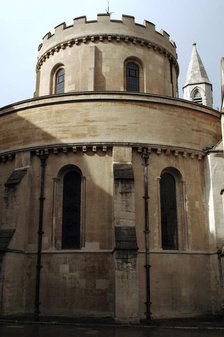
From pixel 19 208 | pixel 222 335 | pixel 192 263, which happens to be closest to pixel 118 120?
pixel 19 208

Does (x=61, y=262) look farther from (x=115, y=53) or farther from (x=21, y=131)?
(x=115, y=53)

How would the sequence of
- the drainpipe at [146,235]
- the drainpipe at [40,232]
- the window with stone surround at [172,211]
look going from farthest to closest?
the window with stone surround at [172,211]
the drainpipe at [40,232]
the drainpipe at [146,235]

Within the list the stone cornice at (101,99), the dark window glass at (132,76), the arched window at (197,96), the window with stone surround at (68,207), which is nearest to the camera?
the window with stone surround at (68,207)

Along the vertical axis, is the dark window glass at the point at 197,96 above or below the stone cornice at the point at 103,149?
above

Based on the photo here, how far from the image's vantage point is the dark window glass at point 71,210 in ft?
57.6

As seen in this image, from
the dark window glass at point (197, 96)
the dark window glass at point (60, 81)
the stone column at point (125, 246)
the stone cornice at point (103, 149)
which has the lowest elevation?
the stone column at point (125, 246)

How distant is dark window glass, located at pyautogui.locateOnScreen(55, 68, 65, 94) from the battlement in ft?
5.43

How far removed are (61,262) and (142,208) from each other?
414 cm

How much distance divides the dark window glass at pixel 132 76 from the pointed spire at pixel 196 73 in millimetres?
17905

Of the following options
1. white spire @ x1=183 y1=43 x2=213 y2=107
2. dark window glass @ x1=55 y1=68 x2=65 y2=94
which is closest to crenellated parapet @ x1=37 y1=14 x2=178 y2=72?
dark window glass @ x1=55 y1=68 x2=65 y2=94

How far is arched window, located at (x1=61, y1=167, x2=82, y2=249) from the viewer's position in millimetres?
17562

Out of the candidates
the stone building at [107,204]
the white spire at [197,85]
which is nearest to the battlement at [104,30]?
the stone building at [107,204]

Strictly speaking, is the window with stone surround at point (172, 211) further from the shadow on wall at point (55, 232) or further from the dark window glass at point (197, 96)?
the dark window glass at point (197, 96)

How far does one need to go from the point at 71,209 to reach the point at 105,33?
1132 centimetres
